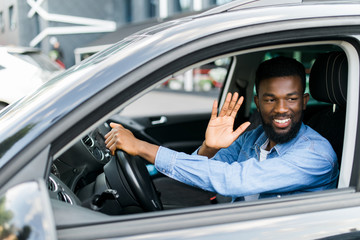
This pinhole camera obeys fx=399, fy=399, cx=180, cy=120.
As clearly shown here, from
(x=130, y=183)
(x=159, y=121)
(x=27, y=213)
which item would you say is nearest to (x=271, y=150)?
(x=130, y=183)

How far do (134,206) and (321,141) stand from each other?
0.85m

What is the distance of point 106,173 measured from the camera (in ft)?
6.08

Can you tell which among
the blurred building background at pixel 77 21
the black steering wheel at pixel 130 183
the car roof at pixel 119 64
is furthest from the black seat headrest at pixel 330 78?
the blurred building background at pixel 77 21

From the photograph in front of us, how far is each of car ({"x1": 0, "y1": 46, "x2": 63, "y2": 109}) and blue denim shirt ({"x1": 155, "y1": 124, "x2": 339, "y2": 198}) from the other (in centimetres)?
249

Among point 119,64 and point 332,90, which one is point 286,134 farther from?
point 119,64

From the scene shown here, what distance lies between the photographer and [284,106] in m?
1.67

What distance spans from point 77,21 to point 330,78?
19.6m

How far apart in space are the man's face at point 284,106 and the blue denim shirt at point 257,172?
134 mm

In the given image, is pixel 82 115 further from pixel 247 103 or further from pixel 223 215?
pixel 247 103

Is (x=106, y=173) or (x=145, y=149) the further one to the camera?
(x=106, y=173)

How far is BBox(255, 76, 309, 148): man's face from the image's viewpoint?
167 cm

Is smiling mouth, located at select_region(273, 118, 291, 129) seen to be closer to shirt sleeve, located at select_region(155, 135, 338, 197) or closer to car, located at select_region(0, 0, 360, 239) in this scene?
shirt sleeve, located at select_region(155, 135, 338, 197)

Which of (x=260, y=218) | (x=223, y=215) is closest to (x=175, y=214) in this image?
(x=223, y=215)

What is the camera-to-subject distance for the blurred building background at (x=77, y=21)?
16.7 metres
